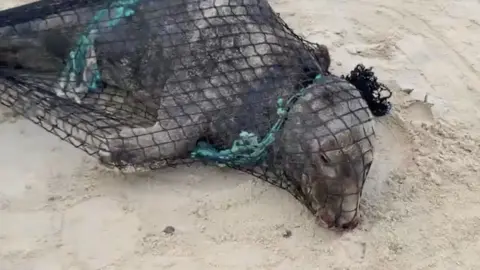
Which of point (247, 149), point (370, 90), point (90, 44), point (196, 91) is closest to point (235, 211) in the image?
point (247, 149)

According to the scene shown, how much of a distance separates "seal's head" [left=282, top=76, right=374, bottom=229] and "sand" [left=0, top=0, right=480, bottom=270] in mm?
115

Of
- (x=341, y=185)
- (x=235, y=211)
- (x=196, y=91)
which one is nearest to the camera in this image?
(x=341, y=185)

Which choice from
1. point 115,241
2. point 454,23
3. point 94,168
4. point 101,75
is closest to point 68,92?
point 101,75

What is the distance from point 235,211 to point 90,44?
1.18 metres

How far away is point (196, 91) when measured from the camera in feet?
12.1

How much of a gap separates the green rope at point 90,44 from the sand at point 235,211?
1.18ft

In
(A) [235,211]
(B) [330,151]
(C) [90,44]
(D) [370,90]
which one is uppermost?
(C) [90,44]

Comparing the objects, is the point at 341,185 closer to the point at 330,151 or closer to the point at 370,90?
the point at 330,151

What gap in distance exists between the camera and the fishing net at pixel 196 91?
11.2 ft

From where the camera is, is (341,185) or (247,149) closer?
(341,185)

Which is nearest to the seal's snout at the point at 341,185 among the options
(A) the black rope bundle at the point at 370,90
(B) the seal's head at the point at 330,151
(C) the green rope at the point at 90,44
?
(B) the seal's head at the point at 330,151

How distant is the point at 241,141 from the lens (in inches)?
139

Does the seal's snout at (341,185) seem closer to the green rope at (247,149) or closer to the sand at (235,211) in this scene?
the sand at (235,211)

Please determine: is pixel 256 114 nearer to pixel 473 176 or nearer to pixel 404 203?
pixel 404 203
